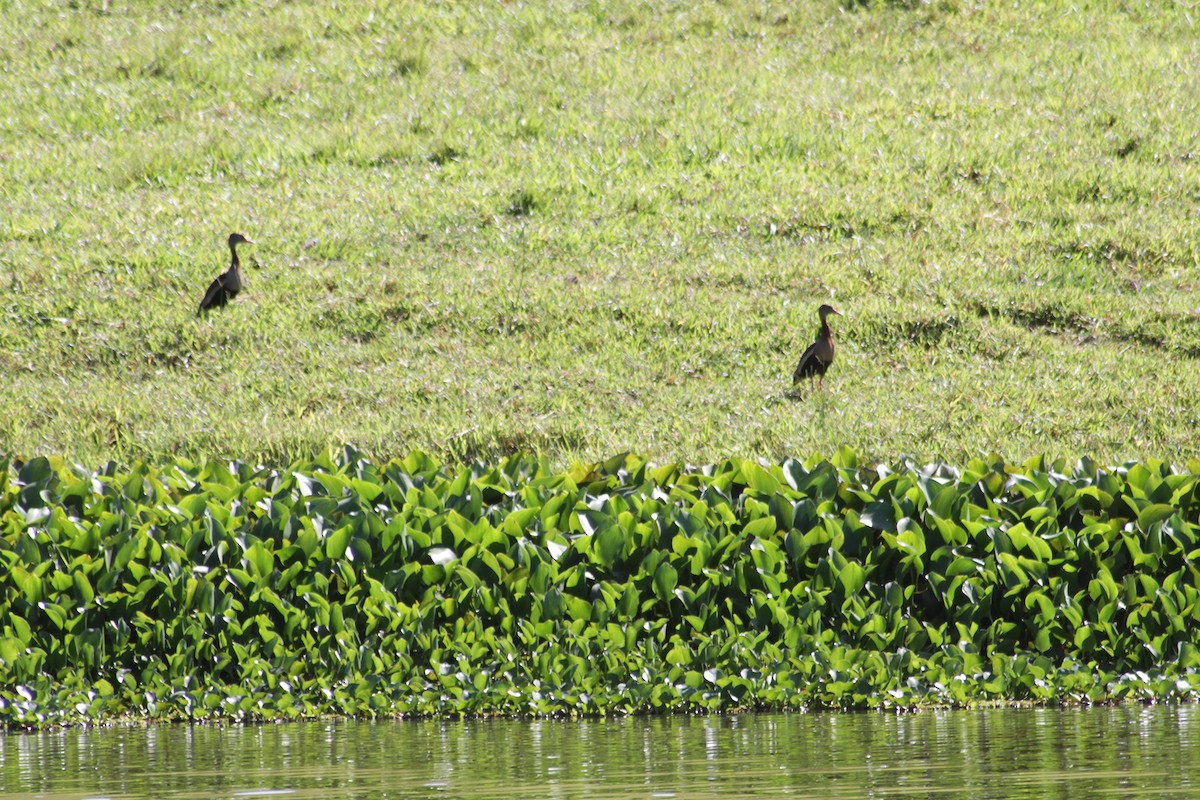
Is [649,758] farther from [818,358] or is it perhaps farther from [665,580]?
[818,358]

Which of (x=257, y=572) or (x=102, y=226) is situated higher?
(x=102, y=226)

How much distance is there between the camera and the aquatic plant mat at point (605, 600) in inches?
215

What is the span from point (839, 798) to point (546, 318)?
31.7 ft

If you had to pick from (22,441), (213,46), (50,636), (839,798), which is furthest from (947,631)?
(213,46)

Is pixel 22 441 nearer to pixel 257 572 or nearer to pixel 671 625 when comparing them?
pixel 257 572

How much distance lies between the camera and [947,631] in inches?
232

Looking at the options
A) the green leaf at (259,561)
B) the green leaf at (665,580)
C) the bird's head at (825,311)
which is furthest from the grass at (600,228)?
the green leaf at (259,561)

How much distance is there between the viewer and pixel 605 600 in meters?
5.80

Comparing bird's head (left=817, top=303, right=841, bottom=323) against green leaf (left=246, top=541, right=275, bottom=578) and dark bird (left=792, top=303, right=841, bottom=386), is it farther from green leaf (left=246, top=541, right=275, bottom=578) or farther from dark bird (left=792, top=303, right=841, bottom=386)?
green leaf (left=246, top=541, right=275, bottom=578)

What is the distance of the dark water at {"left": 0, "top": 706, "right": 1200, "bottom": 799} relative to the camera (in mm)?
3760

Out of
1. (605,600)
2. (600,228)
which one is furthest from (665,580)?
(600,228)

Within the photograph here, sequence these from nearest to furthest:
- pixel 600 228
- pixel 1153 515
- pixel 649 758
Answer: pixel 649 758
pixel 1153 515
pixel 600 228

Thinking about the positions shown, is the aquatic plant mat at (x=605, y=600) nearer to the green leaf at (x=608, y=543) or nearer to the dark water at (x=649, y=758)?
the green leaf at (x=608, y=543)

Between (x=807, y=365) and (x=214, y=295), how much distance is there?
5.51m
